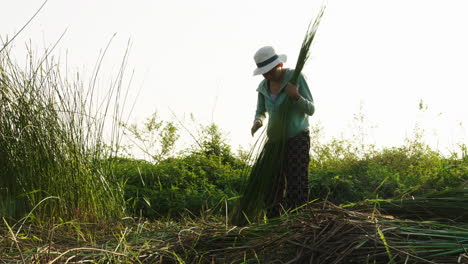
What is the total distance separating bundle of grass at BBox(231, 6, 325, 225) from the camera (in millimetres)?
3145

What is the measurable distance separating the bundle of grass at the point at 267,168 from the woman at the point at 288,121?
13cm

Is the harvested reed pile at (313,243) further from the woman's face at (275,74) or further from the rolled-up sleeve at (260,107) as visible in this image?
the rolled-up sleeve at (260,107)

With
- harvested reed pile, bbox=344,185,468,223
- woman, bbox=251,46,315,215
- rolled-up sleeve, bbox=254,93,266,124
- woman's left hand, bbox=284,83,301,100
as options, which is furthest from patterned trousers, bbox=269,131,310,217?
harvested reed pile, bbox=344,185,468,223

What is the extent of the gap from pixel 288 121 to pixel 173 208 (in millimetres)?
1778

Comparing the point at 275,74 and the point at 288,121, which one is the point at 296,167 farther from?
the point at 275,74

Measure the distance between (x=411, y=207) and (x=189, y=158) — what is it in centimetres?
400

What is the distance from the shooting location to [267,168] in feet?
10.4

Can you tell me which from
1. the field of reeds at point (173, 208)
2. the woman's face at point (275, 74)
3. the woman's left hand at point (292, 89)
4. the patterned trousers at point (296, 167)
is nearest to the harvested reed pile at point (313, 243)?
the field of reeds at point (173, 208)

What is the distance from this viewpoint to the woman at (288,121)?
3.52 metres

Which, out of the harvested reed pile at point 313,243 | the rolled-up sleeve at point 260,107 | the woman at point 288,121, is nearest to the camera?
the harvested reed pile at point 313,243

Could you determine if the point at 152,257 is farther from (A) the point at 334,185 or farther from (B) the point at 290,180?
(A) the point at 334,185

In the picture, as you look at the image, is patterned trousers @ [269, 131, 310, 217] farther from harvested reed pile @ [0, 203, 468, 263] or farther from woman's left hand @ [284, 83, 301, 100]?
harvested reed pile @ [0, 203, 468, 263]

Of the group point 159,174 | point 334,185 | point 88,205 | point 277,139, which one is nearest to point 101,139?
point 88,205

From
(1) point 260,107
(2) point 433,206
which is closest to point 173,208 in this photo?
(1) point 260,107
